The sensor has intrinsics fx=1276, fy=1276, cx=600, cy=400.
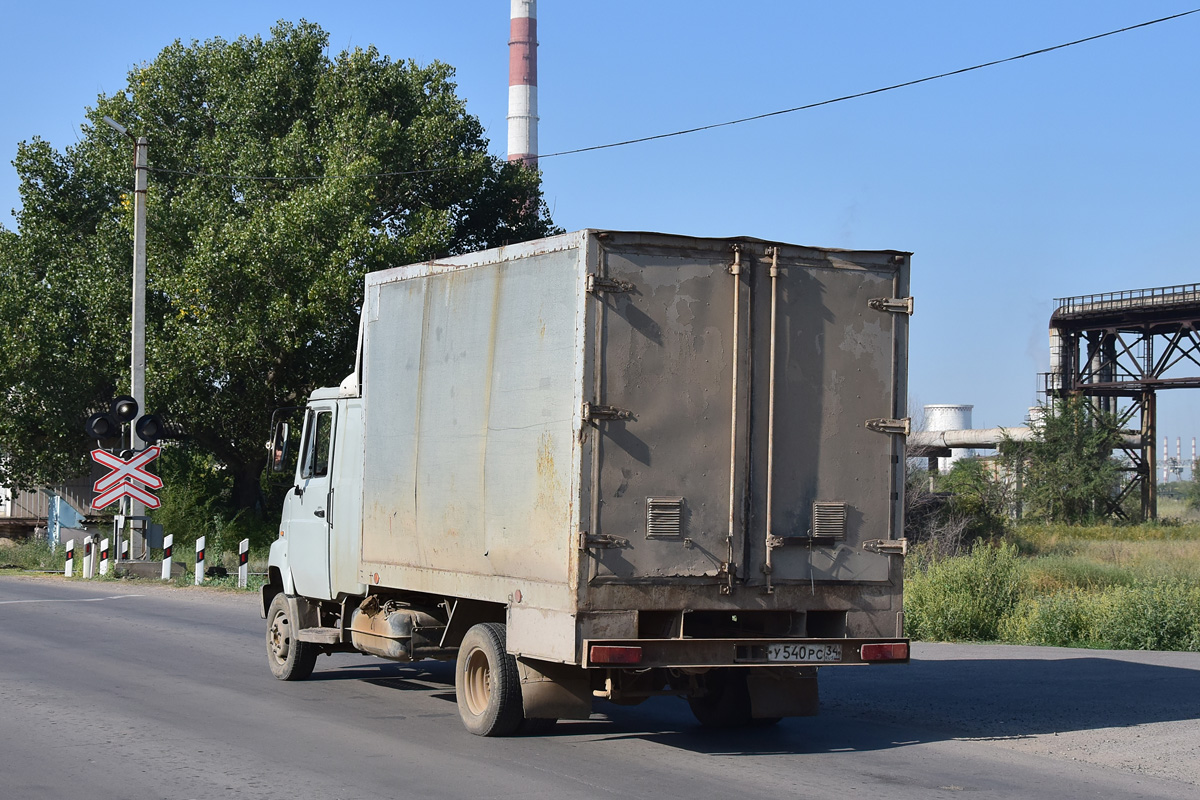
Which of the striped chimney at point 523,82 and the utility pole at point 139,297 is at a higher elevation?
the striped chimney at point 523,82

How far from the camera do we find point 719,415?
8.33 meters

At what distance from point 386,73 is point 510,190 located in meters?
4.53

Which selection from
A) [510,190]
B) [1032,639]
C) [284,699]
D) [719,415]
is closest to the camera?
[719,415]

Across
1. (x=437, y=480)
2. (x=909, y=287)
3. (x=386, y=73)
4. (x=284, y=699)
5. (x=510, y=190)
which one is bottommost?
(x=284, y=699)

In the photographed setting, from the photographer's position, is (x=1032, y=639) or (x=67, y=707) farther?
(x=1032, y=639)

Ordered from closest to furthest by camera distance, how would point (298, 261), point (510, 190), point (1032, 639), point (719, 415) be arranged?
point (719, 415)
point (1032, 639)
point (298, 261)
point (510, 190)

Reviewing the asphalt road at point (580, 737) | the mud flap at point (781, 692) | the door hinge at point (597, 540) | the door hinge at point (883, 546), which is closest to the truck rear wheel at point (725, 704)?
the asphalt road at point (580, 737)

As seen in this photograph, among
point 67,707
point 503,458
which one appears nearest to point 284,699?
point 67,707

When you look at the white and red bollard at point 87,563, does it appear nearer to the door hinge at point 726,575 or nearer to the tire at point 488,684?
the tire at point 488,684

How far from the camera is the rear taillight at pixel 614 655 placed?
788 cm

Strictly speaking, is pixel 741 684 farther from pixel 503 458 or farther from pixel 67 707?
pixel 67 707

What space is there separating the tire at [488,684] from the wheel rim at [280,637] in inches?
121

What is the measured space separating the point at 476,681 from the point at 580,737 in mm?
846

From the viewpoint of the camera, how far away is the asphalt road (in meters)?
7.41
